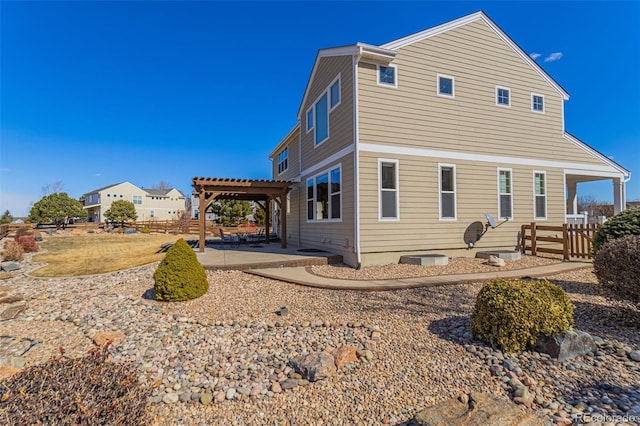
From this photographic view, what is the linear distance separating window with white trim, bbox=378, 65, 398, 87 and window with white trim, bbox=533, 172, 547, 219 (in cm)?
626

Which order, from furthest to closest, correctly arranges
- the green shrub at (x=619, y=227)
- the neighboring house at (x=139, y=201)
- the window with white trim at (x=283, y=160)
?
the neighboring house at (x=139, y=201) < the window with white trim at (x=283, y=160) < the green shrub at (x=619, y=227)

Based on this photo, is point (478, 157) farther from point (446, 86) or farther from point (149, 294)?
point (149, 294)

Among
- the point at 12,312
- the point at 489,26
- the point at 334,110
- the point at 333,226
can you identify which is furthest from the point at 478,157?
the point at 12,312

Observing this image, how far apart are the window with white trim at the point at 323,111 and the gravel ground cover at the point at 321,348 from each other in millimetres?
6293

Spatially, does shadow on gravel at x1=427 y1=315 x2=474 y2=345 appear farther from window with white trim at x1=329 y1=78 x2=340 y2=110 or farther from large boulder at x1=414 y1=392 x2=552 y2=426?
window with white trim at x1=329 y1=78 x2=340 y2=110

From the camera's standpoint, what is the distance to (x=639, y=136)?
52.9 feet

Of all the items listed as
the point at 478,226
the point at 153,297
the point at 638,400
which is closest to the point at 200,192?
the point at 153,297

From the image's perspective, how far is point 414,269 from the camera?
771cm

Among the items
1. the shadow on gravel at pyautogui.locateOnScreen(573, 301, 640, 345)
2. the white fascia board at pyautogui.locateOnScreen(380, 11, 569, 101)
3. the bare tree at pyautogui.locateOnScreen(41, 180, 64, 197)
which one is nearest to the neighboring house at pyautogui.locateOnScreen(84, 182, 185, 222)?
the bare tree at pyautogui.locateOnScreen(41, 180, 64, 197)

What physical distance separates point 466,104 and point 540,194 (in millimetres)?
4362

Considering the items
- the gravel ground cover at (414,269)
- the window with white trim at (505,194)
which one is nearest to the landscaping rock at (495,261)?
the gravel ground cover at (414,269)

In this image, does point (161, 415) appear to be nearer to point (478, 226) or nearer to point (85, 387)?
point (85, 387)

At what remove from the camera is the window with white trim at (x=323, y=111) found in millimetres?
9680

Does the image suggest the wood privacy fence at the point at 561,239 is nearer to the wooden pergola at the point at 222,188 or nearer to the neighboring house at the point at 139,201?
the wooden pergola at the point at 222,188
